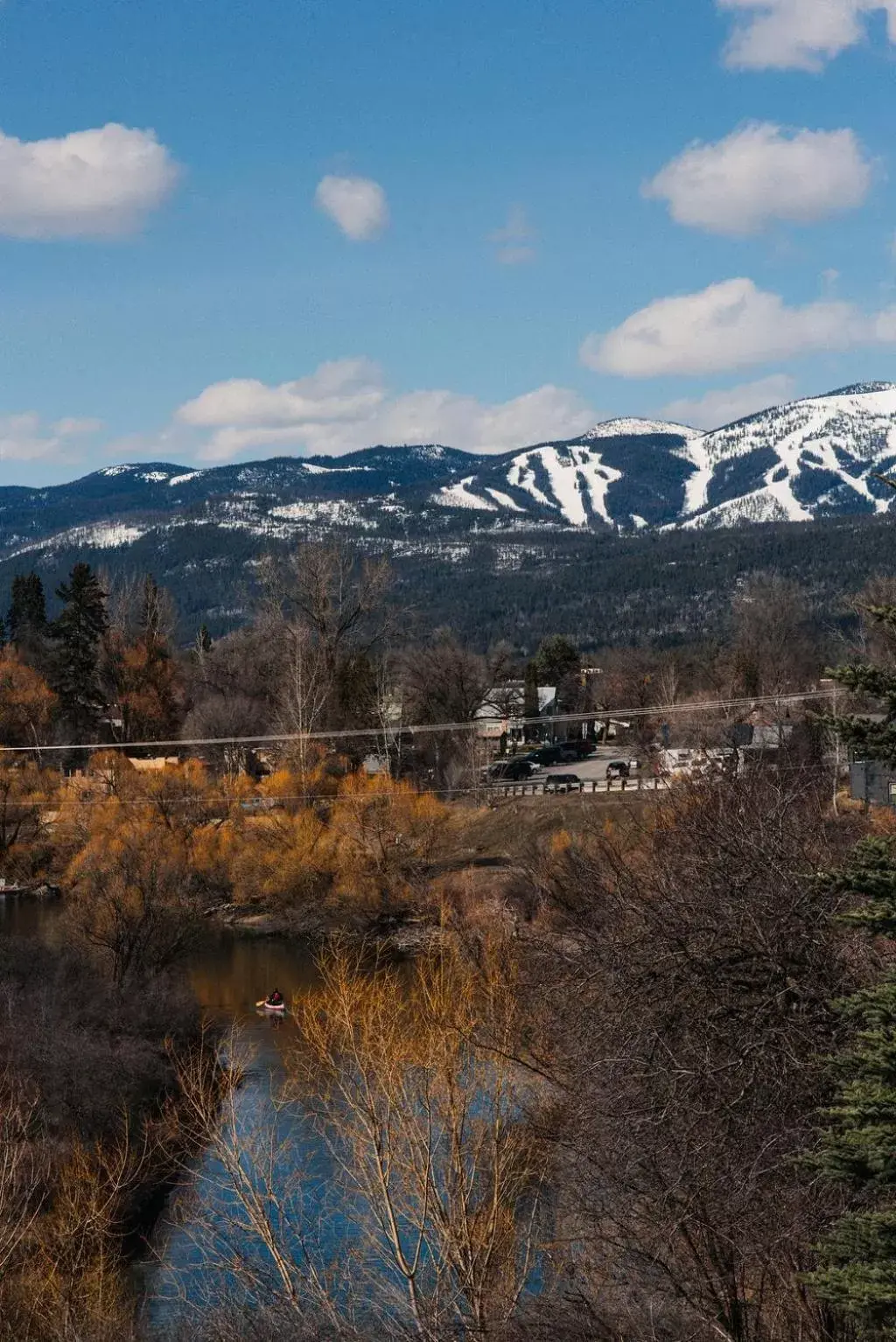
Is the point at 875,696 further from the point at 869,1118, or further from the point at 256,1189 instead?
the point at 256,1189

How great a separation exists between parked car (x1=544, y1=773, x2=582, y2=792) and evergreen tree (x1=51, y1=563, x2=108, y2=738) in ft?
78.9

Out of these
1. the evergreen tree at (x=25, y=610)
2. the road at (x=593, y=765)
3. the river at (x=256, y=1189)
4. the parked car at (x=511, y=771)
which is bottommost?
the river at (x=256, y=1189)

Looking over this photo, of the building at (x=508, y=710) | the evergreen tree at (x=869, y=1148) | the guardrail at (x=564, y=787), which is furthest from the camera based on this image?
the building at (x=508, y=710)

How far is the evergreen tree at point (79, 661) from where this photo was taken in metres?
68.4

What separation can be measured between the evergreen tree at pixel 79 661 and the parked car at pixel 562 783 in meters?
24.0

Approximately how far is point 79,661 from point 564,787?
26.3 m

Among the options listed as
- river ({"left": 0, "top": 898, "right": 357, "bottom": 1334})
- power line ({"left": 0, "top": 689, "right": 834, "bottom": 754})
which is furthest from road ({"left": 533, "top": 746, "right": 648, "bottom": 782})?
river ({"left": 0, "top": 898, "right": 357, "bottom": 1334})

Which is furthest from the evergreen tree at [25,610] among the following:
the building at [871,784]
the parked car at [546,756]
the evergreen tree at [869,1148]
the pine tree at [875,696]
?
the evergreen tree at [869,1148]

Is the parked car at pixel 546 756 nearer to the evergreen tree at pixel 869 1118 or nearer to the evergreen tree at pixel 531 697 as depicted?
the evergreen tree at pixel 531 697

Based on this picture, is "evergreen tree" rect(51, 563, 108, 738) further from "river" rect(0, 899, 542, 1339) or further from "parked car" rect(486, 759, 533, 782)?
"river" rect(0, 899, 542, 1339)

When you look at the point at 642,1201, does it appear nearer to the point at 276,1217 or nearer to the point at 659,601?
the point at 276,1217

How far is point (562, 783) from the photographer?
58938 millimetres

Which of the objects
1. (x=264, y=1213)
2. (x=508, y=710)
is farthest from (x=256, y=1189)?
(x=508, y=710)

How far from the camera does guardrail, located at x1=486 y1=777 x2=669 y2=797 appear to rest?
175ft
